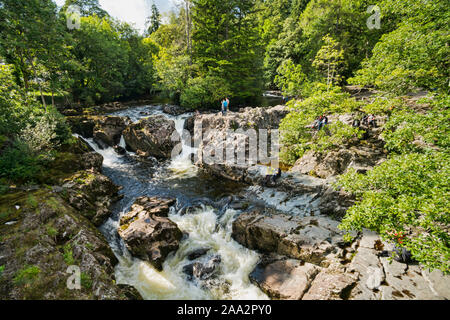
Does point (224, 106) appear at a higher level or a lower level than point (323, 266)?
higher

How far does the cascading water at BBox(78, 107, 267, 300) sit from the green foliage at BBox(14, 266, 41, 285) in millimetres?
2661

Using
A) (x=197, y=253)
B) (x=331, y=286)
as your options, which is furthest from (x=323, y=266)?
(x=197, y=253)

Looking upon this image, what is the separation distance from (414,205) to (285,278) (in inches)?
172

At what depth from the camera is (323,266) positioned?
6.26 m

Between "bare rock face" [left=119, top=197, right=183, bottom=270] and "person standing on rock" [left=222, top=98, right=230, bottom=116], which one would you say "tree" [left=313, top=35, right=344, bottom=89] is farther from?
"bare rock face" [left=119, top=197, right=183, bottom=270]

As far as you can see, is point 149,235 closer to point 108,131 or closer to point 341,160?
point 341,160

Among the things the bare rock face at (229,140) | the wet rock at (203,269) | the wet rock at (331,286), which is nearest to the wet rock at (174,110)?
the bare rock face at (229,140)

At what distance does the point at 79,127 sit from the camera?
17.2 meters

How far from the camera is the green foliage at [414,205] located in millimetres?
3594

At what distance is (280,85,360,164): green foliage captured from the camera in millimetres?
10748

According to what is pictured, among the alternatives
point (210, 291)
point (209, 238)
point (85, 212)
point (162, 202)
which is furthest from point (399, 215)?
point (85, 212)

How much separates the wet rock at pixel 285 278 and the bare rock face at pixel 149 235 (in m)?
3.61

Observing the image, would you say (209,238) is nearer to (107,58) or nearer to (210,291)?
(210,291)

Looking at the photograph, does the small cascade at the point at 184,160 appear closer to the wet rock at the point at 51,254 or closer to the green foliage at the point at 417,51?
the wet rock at the point at 51,254
